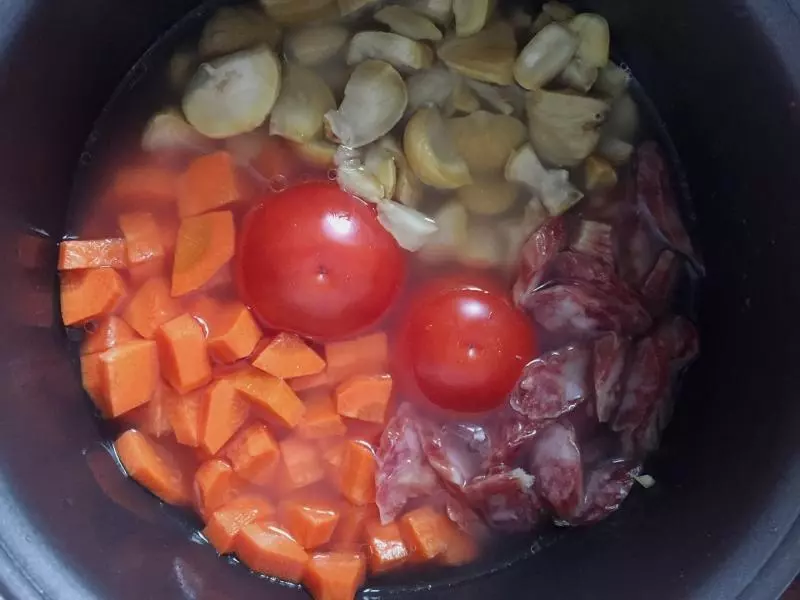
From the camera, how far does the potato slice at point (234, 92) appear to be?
153cm

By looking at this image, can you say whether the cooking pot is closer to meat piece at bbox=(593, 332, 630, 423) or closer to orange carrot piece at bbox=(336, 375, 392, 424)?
meat piece at bbox=(593, 332, 630, 423)

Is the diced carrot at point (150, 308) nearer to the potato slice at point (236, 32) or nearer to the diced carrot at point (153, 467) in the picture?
the diced carrot at point (153, 467)

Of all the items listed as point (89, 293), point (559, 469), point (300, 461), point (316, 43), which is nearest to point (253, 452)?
point (300, 461)

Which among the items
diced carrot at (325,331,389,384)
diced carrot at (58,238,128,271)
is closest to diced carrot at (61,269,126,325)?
diced carrot at (58,238,128,271)

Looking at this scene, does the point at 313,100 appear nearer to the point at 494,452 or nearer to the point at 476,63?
the point at 476,63

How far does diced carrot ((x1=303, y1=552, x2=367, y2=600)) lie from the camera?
1503mm

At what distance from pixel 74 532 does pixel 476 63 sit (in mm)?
1049

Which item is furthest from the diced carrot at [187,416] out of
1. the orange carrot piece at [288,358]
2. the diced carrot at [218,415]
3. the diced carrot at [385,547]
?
the diced carrot at [385,547]

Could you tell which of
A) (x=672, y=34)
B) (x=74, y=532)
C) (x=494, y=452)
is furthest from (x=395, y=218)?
(x=74, y=532)

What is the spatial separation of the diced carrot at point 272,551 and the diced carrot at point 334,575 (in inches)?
0.9

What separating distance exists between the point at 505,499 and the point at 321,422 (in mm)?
364

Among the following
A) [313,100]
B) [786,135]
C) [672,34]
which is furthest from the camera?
[313,100]

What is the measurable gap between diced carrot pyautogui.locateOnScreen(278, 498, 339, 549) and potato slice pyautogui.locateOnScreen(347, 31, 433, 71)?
32.7 inches

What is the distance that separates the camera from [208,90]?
155 centimetres
